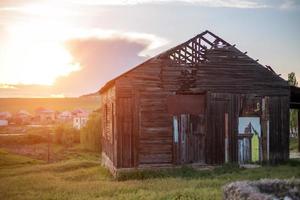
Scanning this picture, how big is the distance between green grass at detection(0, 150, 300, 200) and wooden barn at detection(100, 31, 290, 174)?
3.30ft

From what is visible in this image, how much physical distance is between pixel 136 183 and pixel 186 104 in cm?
537

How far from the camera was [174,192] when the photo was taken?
1495cm

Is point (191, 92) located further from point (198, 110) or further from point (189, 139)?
point (189, 139)

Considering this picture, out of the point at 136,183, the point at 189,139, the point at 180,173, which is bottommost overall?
the point at 136,183

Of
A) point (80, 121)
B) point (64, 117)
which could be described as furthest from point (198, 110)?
point (64, 117)

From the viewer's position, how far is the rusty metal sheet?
2156cm

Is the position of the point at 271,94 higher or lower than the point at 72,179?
higher

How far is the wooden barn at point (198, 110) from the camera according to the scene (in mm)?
21078

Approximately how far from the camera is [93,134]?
1757 inches

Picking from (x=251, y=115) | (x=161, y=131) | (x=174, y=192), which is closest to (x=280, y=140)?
(x=251, y=115)

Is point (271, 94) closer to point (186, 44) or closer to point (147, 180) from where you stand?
point (186, 44)

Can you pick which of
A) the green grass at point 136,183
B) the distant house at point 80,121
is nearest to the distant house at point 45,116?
the distant house at point 80,121

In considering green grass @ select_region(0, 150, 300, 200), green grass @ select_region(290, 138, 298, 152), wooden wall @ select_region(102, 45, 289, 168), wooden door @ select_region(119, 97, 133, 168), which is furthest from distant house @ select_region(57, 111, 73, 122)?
wooden door @ select_region(119, 97, 133, 168)

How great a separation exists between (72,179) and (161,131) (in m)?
5.18
